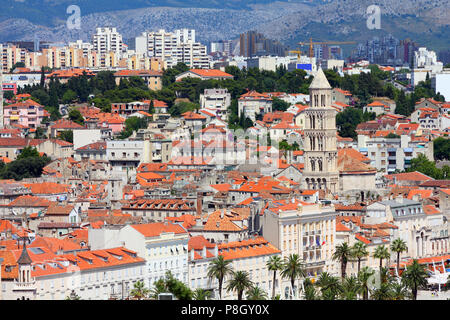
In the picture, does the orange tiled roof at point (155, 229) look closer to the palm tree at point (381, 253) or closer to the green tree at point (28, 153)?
the palm tree at point (381, 253)

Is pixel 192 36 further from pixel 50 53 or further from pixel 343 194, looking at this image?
pixel 343 194

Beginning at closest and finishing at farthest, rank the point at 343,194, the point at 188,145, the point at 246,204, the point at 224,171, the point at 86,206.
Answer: the point at 246,204
the point at 86,206
the point at 343,194
the point at 224,171
the point at 188,145

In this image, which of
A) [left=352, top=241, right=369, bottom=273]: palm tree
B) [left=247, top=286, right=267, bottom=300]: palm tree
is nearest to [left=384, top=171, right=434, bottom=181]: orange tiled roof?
[left=352, top=241, right=369, bottom=273]: palm tree

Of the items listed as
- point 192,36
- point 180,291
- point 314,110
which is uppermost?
point 192,36

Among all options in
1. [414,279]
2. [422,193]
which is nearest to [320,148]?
[422,193]

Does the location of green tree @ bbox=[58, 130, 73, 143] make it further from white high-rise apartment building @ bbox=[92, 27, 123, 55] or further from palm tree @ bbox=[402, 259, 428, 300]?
white high-rise apartment building @ bbox=[92, 27, 123, 55]

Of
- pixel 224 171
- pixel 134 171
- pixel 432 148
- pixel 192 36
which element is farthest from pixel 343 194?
pixel 192 36

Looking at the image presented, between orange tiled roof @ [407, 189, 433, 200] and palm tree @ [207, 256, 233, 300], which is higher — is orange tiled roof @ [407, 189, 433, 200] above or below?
above

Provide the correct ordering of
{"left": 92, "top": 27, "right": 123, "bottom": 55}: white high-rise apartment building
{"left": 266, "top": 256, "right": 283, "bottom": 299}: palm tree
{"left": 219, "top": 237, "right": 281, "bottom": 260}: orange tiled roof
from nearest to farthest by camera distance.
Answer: {"left": 266, "top": 256, "right": 283, "bottom": 299}: palm tree → {"left": 219, "top": 237, "right": 281, "bottom": 260}: orange tiled roof → {"left": 92, "top": 27, "right": 123, "bottom": 55}: white high-rise apartment building
